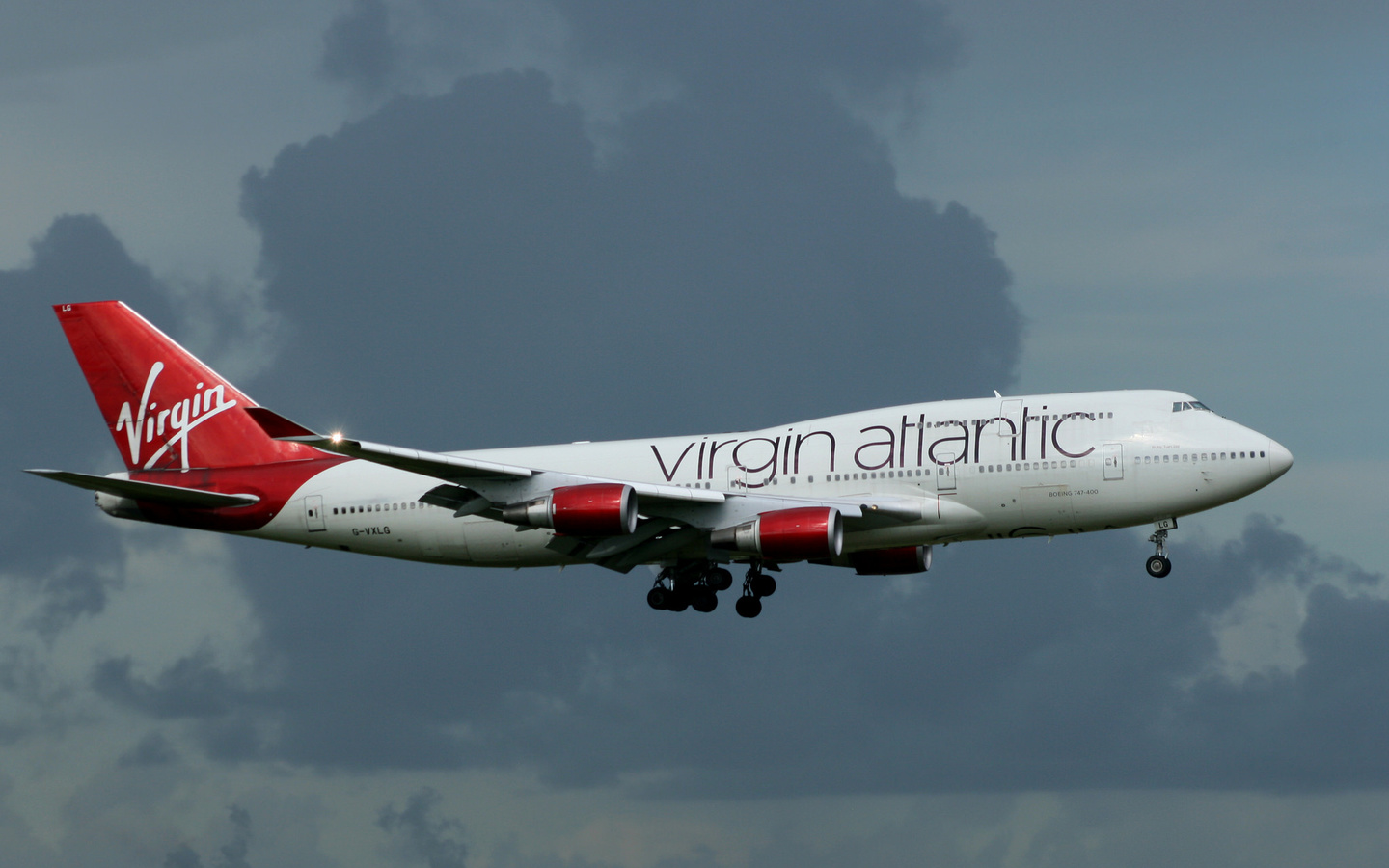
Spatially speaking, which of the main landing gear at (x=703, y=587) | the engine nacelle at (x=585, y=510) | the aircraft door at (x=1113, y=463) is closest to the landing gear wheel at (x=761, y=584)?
the main landing gear at (x=703, y=587)

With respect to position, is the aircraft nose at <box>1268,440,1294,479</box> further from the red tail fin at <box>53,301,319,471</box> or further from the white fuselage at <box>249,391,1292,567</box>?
the red tail fin at <box>53,301,319,471</box>

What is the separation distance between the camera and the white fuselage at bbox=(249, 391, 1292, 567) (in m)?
52.7

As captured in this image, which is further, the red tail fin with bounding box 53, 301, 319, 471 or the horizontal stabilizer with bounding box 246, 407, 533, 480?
the red tail fin with bounding box 53, 301, 319, 471

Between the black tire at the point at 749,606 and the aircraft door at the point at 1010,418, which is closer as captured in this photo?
the aircraft door at the point at 1010,418

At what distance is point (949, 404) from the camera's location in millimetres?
55062

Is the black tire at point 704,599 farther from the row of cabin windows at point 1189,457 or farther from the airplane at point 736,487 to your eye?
the row of cabin windows at point 1189,457

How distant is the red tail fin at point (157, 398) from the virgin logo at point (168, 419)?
3cm

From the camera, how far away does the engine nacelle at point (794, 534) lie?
52219 millimetres

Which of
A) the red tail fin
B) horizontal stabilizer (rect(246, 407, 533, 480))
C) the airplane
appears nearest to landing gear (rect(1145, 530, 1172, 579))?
the airplane

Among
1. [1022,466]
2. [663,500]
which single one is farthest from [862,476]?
[663,500]

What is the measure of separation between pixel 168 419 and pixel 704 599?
20490 mm

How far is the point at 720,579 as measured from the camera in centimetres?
6009

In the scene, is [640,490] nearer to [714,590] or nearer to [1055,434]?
[714,590]

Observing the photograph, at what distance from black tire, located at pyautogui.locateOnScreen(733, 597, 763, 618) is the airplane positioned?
0.16ft
